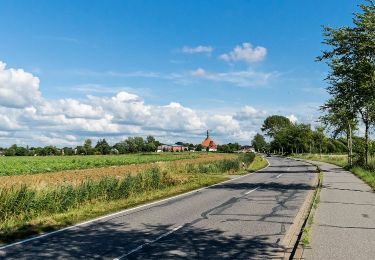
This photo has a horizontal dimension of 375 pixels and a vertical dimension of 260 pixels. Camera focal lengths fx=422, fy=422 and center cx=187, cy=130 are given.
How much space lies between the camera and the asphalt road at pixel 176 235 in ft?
27.7

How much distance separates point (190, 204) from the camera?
16625 mm

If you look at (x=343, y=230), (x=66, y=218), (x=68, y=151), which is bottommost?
(x=66, y=218)

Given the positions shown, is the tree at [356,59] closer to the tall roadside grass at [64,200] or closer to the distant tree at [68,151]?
the tall roadside grass at [64,200]

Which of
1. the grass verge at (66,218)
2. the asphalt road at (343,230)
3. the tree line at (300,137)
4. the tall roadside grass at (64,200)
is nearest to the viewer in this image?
the asphalt road at (343,230)

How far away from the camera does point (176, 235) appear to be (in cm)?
1032

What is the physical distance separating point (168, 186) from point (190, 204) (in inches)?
349

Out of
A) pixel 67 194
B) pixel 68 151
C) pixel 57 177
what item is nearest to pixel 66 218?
pixel 67 194

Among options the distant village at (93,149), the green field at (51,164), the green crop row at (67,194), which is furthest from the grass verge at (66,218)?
the distant village at (93,149)

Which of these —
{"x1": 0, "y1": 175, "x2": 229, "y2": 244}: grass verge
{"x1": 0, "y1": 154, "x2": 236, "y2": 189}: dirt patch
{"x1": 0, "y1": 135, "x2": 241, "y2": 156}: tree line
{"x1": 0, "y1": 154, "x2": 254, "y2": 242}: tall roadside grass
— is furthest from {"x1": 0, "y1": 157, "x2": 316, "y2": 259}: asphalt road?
{"x1": 0, "y1": 135, "x2": 241, "y2": 156}: tree line

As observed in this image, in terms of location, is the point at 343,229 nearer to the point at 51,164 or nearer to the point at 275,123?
the point at 51,164

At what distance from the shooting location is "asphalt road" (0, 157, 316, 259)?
333 inches

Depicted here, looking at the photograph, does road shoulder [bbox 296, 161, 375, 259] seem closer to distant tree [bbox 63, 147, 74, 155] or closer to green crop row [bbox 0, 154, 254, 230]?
green crop row [bbox 0, 154, 254, 230]

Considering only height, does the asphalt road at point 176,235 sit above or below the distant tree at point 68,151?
below

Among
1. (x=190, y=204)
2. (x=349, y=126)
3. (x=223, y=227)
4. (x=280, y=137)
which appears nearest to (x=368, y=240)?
(x=223, y=227)
